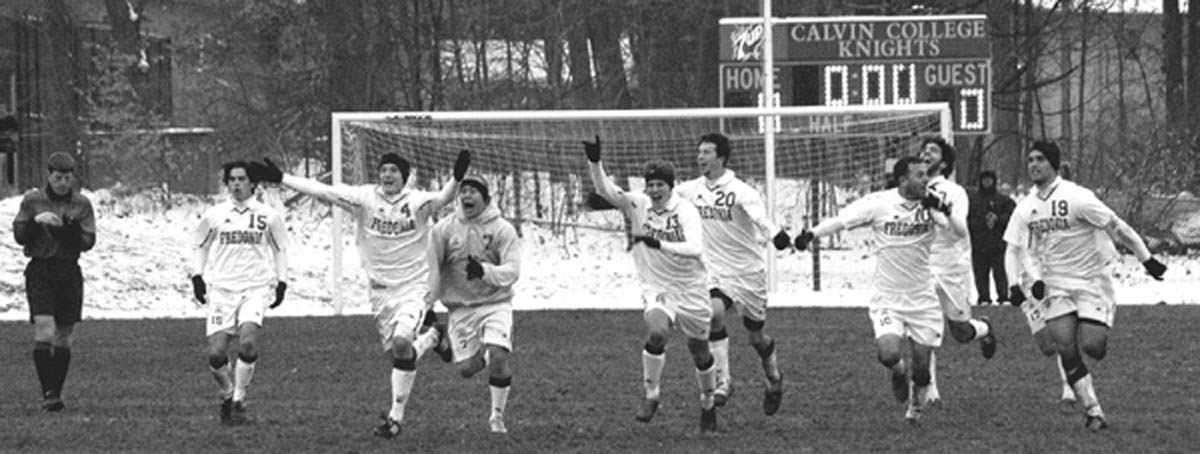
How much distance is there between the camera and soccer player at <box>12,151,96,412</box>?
1677cm

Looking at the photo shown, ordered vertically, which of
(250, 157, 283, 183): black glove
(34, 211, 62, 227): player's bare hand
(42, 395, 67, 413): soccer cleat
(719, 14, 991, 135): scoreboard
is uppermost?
(719, 14, 991, 135): scoreboard

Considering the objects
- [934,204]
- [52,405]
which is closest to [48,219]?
[52,405]

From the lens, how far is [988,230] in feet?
92.7

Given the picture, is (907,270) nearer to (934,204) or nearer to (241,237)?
(934,204)

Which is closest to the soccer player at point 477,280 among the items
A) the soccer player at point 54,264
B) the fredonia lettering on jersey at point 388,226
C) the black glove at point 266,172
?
the fredonia lettering on jersey at point 388,226

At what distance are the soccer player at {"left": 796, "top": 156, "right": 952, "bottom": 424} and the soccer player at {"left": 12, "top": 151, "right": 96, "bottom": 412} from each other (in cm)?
552

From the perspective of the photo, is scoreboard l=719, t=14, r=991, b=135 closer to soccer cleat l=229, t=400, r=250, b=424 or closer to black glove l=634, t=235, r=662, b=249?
soccer cleat l=229, t=400, r=250, b=424

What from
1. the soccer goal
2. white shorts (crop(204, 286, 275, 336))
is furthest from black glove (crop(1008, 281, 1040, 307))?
the soccer goal

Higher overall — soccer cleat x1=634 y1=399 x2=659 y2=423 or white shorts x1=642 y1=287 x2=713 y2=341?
white shorts x1=642 y1=287 x2=713 y2=341

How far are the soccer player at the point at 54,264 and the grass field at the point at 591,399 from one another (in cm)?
39

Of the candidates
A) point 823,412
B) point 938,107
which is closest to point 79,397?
point 823,412

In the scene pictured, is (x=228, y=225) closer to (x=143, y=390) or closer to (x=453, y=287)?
(x=453, y=287)

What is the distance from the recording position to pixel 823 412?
16.2 meters

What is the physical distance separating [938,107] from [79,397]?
13833 millimetres
